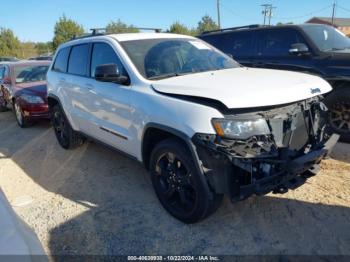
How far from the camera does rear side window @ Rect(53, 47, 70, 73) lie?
5.46 meters

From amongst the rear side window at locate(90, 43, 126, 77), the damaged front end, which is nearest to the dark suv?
the damaged front end

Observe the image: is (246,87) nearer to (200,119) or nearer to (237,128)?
(237,128)

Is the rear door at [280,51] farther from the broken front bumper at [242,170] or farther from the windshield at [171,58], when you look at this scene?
the broken front bumper at [242,170]

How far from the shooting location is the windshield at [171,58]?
370 cm

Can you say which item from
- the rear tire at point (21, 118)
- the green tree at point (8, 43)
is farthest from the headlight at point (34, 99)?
the green tree at point (8, 43)

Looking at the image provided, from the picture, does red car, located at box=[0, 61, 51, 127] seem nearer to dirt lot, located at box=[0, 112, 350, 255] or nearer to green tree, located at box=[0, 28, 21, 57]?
dirt lot, located at box=[0, 112, 350, 255]

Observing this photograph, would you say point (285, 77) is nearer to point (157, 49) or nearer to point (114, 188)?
point (157, 49)

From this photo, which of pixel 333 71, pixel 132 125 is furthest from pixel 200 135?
pixel 333 71

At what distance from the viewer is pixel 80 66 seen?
4906 millimetres

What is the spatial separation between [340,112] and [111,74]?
145 inches

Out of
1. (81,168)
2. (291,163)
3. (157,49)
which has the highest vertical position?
(157,49)

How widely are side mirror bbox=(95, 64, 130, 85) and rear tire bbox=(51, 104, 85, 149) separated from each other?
203 cm

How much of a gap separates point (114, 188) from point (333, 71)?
148 inches

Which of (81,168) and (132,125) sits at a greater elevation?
(132,125)
